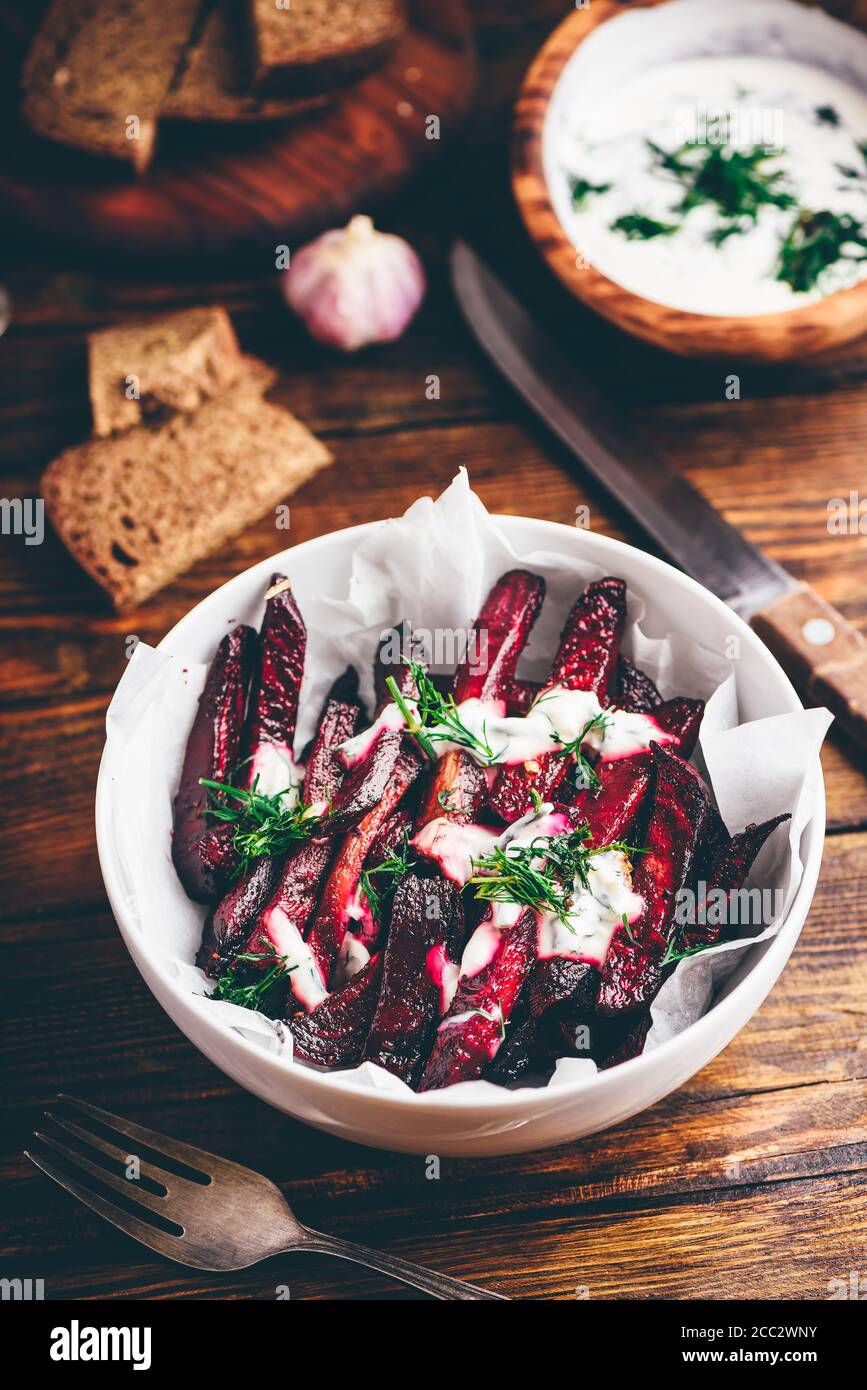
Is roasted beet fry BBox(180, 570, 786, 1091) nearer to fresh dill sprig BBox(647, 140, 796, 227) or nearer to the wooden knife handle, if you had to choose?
the wooden knife handle

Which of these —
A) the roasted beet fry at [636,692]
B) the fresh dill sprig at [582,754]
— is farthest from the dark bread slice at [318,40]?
the fresh dill sprig at [582,754]

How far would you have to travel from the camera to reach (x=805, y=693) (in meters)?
1.98

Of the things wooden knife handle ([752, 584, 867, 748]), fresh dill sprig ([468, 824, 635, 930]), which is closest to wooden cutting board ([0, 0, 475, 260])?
wooden knife handle ([752, 584, 867, 748])

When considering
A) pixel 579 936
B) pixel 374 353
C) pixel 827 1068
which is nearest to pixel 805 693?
pixel 827 1068

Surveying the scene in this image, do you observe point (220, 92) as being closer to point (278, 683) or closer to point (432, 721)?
point (278, 683)

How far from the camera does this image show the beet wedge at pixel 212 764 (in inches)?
61.7

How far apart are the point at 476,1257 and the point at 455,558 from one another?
962mm

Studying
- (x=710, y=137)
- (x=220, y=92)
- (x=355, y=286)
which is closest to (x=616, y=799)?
(x=355, y=286)

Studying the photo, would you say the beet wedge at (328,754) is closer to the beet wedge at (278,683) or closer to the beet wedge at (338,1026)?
the beet wedge at (278,683)

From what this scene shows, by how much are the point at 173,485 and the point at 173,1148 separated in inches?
49.7

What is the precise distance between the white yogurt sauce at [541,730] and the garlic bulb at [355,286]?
1142 millimetres

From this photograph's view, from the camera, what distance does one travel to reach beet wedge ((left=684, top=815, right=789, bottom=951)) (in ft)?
4.91

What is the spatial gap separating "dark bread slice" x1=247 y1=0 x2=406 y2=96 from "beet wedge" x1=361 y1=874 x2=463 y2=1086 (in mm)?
1984

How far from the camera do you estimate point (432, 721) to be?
1.66 metres
